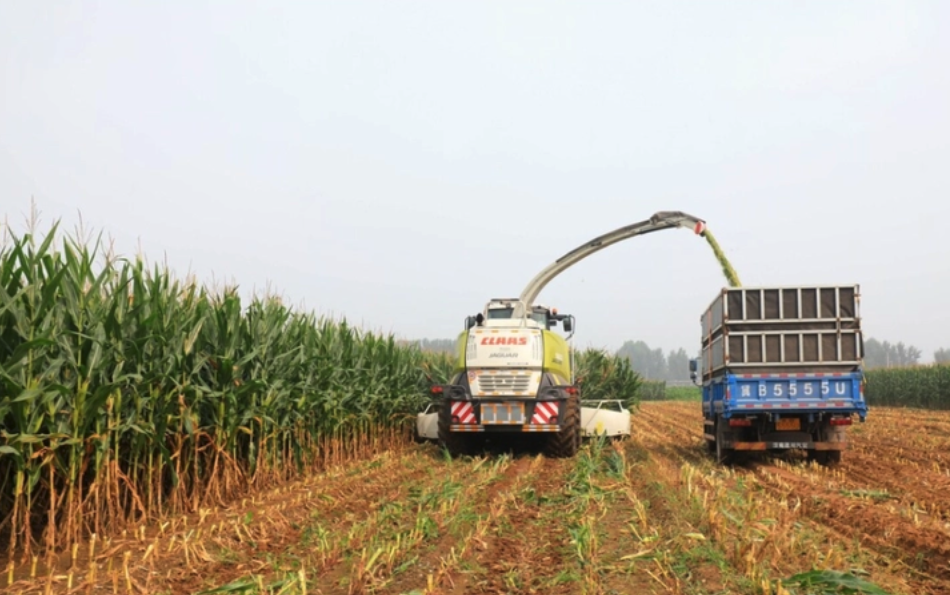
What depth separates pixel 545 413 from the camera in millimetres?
14602

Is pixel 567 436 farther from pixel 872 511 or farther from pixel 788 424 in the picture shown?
pixel 872 511

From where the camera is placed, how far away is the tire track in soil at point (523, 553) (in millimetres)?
5844

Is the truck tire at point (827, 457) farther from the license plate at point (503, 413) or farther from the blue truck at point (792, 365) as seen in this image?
the license plate at point (503, 413)

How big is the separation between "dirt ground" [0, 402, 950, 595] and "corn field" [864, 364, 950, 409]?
2911cm

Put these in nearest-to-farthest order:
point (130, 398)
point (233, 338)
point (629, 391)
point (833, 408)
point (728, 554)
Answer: point (728, 554), point (130, 398), point (233, 338), point (833, 408), point (629, 391)

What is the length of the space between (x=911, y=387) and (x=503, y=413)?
33.8 m

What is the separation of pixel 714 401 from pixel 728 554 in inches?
327

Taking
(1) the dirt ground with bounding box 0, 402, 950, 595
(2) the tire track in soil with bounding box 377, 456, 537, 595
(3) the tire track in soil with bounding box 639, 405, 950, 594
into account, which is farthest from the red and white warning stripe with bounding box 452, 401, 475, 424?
(3) the tire track in soil with bounding box 639, 405, 950, 594

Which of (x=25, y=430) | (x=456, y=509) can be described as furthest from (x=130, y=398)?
(x=456, y=509)

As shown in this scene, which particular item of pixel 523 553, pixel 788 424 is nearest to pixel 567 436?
pixel 788 424

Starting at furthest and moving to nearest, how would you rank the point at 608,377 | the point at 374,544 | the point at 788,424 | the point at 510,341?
the point at 608,377
the point at 510,341
the point at 788,424
the point at 374,544

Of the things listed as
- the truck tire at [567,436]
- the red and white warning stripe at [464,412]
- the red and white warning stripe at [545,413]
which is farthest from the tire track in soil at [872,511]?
the red and white warning stripe at [464,412]

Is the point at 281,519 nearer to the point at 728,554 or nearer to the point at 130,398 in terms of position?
the point at 130,398

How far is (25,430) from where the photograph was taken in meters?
6.48
